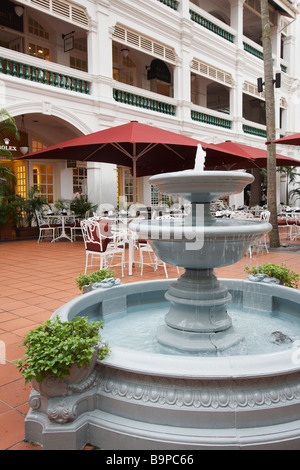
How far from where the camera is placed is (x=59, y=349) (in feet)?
5.79

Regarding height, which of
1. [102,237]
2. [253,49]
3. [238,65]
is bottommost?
[102,237]

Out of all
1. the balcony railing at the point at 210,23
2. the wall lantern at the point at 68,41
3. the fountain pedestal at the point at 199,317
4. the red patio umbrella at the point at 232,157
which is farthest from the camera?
the balcony railing at the point at 210,23

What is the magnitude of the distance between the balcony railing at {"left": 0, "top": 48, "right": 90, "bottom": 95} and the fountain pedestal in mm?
8146

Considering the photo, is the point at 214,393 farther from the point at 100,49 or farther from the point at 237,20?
the point at 237,20

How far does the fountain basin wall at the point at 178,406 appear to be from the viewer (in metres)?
1.63

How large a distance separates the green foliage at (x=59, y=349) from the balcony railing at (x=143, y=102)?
10.5m

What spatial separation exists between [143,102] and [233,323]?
10.5 metres

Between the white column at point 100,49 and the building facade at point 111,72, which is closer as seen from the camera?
the building facade at point 111,72

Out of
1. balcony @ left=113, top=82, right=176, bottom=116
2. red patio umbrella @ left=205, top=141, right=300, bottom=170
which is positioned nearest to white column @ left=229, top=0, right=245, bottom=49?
balcony @ left=113, top=82, right=176, bottom=116

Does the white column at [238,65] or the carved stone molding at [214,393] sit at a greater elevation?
the white column at [238,65]

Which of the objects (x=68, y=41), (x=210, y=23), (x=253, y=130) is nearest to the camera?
(x=68, y=41)

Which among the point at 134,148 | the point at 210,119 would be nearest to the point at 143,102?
the point at 210,119

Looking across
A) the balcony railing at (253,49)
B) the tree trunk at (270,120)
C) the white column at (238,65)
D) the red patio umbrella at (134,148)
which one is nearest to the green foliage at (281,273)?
the red patio umbrella at (134,148)

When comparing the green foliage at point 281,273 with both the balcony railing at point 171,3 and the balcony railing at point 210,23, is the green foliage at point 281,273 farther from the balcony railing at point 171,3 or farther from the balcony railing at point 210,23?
the balcony railing at point 210,23
